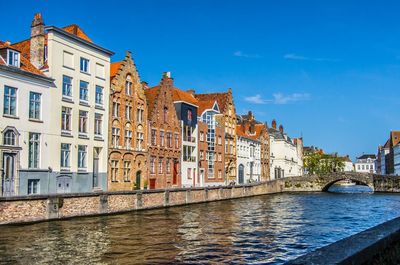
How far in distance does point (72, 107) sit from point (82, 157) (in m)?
4.38

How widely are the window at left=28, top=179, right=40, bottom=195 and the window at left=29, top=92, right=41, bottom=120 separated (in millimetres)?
4608

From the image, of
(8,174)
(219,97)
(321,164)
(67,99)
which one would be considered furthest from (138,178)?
(321,164)

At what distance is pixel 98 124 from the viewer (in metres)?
40.3

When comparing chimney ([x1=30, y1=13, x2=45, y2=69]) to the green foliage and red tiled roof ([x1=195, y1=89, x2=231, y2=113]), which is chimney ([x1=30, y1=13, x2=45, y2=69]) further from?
the green foliage

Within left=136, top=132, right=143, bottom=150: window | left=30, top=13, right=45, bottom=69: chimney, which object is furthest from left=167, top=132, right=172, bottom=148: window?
left=30, top=13, right=45, bottom=69: chimney

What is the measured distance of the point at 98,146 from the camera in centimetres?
3988

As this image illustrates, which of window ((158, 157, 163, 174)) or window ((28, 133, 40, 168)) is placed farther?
window ((158, 157, 163, 174))

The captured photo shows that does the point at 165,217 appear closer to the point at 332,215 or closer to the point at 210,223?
the point at 210,223

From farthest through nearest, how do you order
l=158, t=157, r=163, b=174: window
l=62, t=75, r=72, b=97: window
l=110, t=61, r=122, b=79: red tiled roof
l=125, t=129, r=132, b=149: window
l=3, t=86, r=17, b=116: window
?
l=158, t=157, r=163, b=174: window
l=125, t=129, r=132, b=149: window
l=110, t=61, r=122, b=79: red tiled roof
l=62, t=75, r=72, b=97: window
l=3, t=86, r=17, b=116: window

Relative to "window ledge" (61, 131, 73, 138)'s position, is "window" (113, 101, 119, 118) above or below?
above

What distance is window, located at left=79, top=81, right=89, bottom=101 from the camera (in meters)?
38.2

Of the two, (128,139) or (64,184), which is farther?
(128,139)

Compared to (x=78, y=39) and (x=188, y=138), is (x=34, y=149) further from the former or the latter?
(x=188, y=138)

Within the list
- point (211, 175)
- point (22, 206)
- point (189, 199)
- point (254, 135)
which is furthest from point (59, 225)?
point (254, 135)
